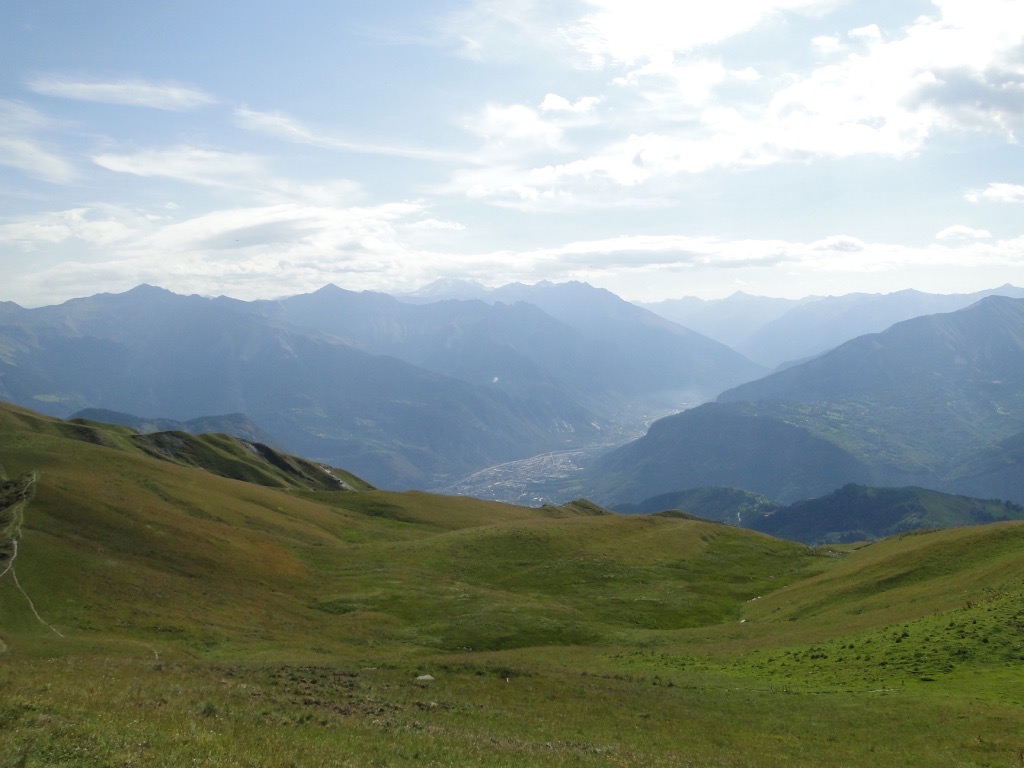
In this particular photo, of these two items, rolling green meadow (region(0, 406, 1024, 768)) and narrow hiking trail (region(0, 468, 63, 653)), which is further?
narrow hiking trail (region(0, 468, 63, 653))

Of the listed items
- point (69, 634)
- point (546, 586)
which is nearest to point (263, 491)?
point (546, 586)

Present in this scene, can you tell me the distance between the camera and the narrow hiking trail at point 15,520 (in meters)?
53.8

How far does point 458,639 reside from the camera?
207 ft

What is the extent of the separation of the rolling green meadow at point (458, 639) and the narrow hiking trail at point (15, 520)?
1.01 ft

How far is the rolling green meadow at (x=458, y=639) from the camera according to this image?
26297 mm

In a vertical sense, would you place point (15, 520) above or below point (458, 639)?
above

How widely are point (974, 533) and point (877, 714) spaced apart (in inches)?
2018

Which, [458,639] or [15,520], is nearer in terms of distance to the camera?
[458,639]

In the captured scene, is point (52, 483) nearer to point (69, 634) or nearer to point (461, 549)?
point (69, 634)

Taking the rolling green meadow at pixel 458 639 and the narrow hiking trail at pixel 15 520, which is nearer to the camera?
the rolling green meadow at pixel 458 639

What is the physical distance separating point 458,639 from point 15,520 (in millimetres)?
43398

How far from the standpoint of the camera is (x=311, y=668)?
41.8 m

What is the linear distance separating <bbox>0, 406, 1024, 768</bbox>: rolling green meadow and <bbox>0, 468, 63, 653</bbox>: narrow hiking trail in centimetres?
31

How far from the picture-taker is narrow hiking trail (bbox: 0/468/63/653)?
176 feet
